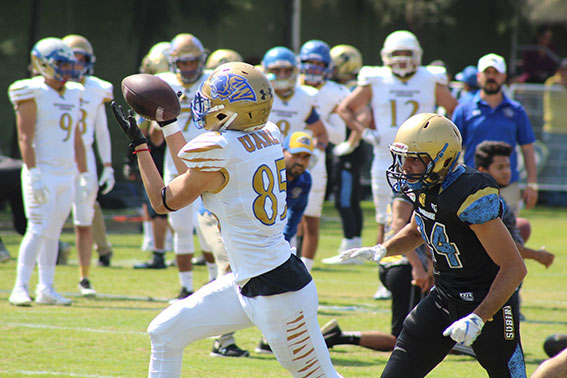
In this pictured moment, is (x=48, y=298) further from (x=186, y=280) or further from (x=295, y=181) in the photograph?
(x=295, y=181)

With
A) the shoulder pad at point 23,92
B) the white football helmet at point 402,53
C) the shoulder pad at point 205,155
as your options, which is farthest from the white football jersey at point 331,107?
the shoulder pad at point 205,155

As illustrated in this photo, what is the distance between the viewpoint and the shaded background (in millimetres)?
17234

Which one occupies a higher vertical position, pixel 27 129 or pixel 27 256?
pixel 27 129

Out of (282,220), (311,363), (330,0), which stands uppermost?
(330,0)

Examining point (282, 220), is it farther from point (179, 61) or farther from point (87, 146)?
point (87, 146)

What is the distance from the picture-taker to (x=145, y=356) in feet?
19.0

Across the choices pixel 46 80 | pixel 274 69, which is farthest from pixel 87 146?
pixel 274 69

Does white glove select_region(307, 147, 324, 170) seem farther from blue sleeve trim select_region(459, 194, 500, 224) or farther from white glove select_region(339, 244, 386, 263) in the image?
blue sleeve trim select_region(459, 194, 500, 224)

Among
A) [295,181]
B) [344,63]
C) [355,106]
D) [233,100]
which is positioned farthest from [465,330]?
[344,63]

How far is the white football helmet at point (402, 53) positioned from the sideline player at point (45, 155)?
3.03 m

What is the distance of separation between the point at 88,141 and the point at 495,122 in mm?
3866

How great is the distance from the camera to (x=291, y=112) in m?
8.82

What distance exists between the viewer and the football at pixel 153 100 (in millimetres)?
4258

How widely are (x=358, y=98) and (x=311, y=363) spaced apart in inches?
206
